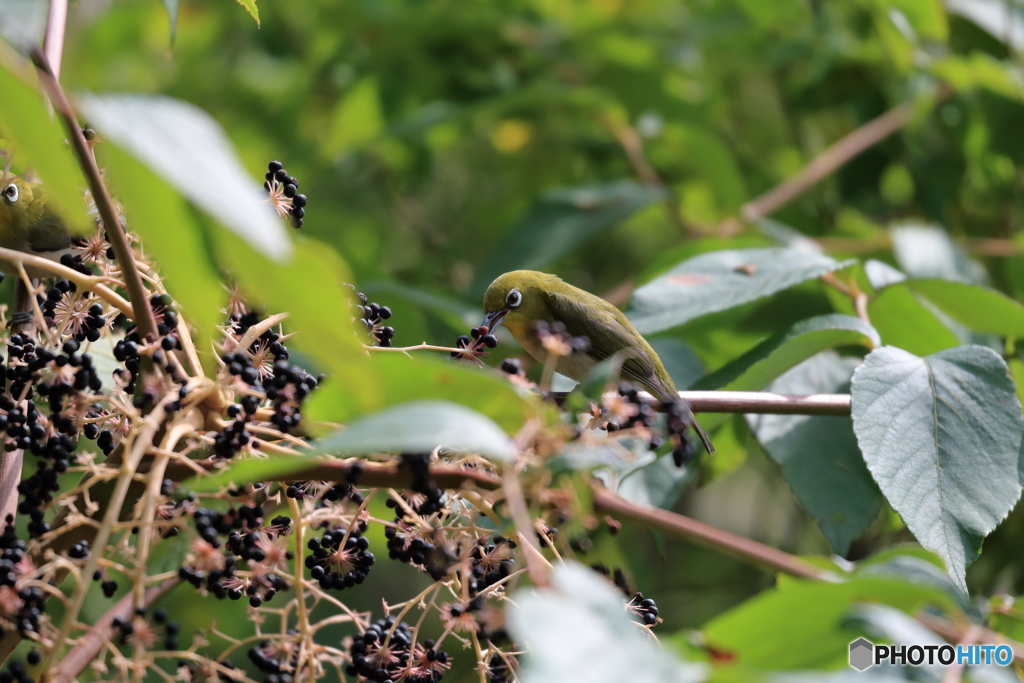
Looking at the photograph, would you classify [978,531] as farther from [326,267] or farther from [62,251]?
[62,251]

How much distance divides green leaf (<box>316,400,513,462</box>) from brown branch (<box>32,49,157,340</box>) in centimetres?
45

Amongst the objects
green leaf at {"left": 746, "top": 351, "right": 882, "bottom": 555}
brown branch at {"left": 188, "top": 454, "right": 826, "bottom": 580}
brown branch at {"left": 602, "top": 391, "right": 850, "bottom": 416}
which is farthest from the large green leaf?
brown branch at {"left": 188, "top": 454, "right": 826, "bottom": 580}

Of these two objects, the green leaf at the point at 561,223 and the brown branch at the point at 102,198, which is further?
the green leaf at the point at 561,223

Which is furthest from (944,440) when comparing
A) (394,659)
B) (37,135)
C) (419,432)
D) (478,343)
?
(37,135)

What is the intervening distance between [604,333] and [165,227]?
6.89 feet

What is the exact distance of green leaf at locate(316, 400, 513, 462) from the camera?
0.90 m

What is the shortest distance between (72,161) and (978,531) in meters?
1.50

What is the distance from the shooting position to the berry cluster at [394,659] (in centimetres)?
145

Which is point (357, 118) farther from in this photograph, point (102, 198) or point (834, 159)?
point (102, 198)

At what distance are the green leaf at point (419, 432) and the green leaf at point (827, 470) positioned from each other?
55.3 inches

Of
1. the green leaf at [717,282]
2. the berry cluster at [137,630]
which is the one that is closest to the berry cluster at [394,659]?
the berry cluster at [137,630]

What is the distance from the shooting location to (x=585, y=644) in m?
0.83

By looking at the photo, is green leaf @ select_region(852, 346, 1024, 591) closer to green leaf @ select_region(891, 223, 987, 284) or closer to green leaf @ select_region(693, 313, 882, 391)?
green leaf @ select_region(693, 313, 882, 391)

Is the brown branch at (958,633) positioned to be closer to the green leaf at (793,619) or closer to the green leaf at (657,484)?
the green leaf at (793,619)
